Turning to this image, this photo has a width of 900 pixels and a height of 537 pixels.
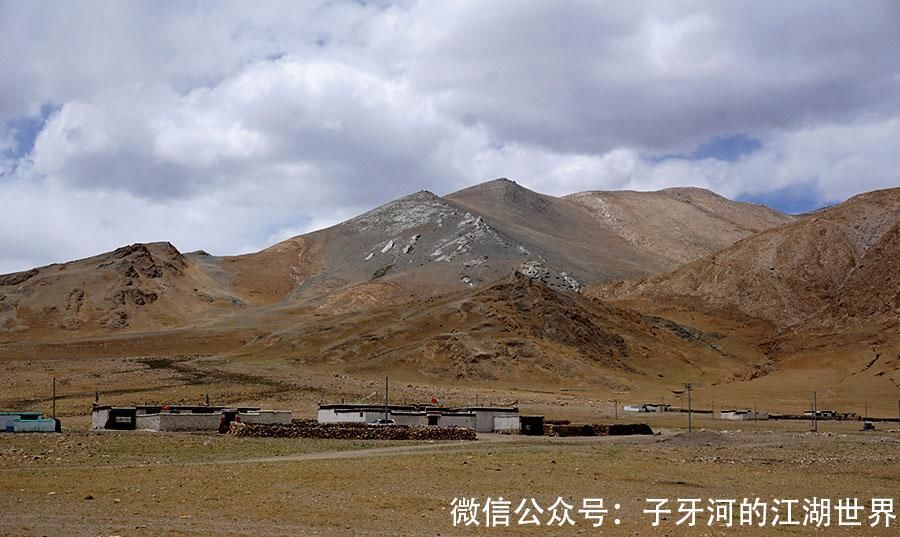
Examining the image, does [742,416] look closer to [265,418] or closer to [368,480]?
[265,418]

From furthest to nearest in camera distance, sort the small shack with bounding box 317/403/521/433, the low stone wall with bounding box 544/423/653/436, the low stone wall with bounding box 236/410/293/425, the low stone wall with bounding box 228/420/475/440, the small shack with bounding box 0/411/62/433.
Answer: the low stone wall with bounding box 544/423/653/436 < the small shack with bounding box 317/403/521/433 < the low stone wall with bounding box 236/410/293/425 < the small shack with bounding box 0/411/62/433 < the low stone wall with bounding box 228/420/475/440

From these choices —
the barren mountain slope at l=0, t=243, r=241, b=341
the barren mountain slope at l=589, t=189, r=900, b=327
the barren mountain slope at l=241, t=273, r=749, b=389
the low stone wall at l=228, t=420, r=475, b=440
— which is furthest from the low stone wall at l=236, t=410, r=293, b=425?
the barren mountain slope at l=0, t=243, r=241, b=341

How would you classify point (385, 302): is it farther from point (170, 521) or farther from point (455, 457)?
point (170, 521)

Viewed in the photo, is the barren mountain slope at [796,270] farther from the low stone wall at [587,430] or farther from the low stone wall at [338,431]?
the low stone wall at [338,431]

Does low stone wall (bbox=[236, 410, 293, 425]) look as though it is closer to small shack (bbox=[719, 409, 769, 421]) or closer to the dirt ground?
the dirt ground

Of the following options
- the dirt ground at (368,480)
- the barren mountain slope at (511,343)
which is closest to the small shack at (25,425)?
the dirt ground at (368,480)
